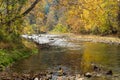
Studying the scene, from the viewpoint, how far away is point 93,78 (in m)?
23.0

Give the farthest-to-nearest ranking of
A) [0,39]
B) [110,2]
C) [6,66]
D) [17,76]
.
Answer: [110,2]
[0,39]
[6,66]
[17,76]

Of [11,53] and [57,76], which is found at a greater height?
[11,53]

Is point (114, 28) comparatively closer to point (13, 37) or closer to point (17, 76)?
point (13, 37)

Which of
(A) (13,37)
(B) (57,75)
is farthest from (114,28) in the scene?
(B) (57,75)

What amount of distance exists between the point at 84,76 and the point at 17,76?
189 inches

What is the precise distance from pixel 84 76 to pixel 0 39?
15.0 metres

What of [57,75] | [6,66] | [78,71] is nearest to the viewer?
[57,75]

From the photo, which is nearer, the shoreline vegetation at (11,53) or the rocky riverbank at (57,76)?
the rocky riverbank at (57,76)

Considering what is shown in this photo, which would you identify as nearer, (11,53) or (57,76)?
(57,76)

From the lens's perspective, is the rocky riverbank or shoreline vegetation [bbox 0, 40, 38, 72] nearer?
the rocky riverbank

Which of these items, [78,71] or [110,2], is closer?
[78,71]

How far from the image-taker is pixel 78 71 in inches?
1048

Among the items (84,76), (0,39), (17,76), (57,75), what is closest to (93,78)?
(84,76)

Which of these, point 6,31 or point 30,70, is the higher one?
point 6,31
